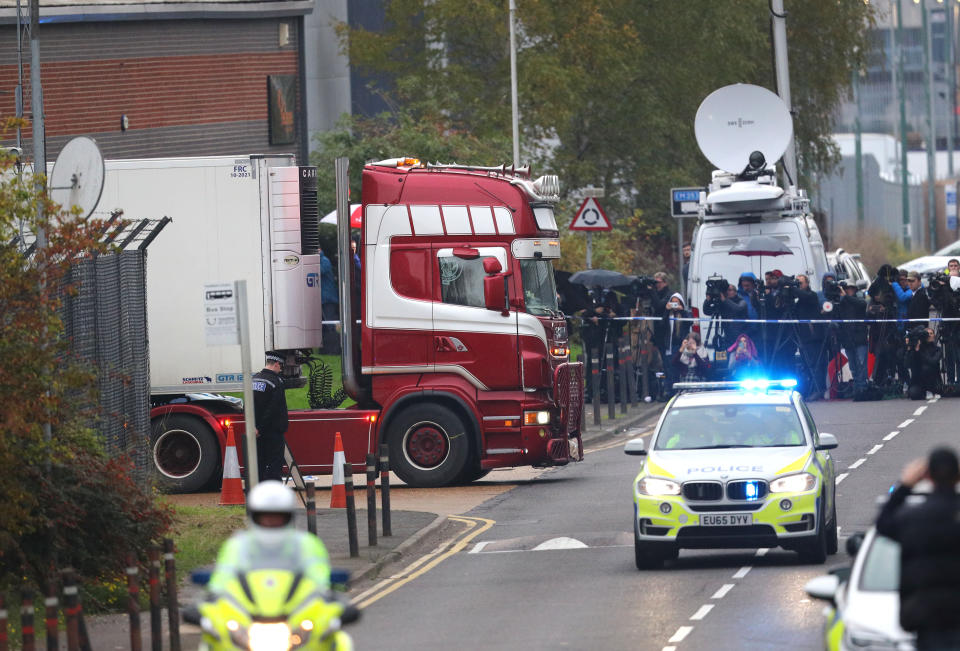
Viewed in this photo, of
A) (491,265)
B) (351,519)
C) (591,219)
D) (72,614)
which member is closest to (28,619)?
(72,614)

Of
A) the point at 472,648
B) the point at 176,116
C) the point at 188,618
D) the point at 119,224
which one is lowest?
the point at 472,648

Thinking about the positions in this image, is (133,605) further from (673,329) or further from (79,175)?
(673,329)

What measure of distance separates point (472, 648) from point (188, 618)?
4514 mm

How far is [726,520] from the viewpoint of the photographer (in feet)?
52.1

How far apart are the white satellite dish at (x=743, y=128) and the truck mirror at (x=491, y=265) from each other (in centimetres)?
1118

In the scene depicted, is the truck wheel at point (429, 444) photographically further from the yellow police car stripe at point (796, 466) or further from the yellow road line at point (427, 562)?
the yellow police car stripe at point (796, 466)

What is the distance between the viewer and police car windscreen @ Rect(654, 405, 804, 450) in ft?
55.0

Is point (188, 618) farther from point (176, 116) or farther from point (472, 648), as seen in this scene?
point (176, 116)

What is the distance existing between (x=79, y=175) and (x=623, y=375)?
667 inches

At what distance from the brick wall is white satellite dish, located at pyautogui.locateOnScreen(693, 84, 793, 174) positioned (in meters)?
10.1

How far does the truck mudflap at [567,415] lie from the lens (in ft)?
75.2

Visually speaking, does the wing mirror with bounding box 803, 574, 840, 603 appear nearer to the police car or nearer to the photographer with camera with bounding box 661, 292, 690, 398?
the police car

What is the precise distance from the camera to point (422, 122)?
46656 millimetres

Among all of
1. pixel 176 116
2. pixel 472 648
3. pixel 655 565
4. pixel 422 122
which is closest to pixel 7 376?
pixel 472 648
